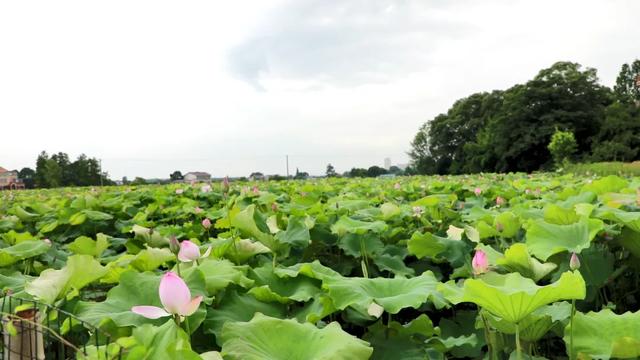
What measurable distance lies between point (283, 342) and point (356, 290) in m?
0.27

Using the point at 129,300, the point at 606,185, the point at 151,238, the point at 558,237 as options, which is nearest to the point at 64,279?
the point at 129,300

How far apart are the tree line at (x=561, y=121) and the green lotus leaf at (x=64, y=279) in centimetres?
3107

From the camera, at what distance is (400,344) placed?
1.09 m

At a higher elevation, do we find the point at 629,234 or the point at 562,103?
the point at 562,103

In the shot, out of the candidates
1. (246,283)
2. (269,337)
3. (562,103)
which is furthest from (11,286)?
(562,103)

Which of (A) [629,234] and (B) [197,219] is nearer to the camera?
(A) [629,234]

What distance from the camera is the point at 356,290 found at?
1.09 m

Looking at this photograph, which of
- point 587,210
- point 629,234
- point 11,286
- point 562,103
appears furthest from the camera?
point 562,103

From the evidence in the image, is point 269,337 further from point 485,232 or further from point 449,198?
point 449,198

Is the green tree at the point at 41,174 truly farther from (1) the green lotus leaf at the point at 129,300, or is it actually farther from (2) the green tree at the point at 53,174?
(1) the green lotus leaf at the point at 129,300

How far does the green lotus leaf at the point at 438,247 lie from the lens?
5.31 ft

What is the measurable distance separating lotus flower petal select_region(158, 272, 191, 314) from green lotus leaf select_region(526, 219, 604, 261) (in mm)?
997

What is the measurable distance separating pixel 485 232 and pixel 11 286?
1475mm

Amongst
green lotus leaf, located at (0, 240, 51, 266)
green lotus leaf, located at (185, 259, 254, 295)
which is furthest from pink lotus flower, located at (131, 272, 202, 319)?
green lotus leaf, located at (0, 240, 51, 266)
